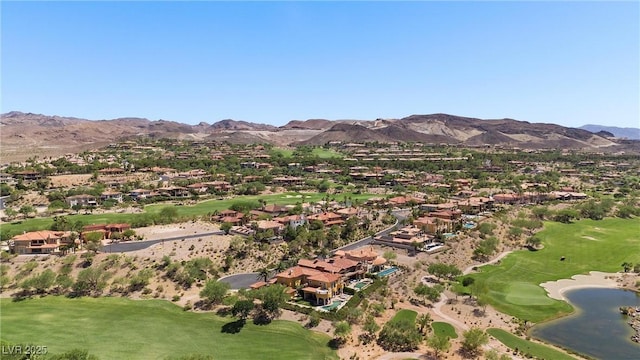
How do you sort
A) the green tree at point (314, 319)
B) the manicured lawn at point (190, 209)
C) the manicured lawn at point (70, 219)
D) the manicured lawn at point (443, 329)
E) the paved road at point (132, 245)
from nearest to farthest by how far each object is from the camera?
the manicured lawn at point (443, 329) → the green tree at point (314, 319) → the paved road at point (132, 245) → the manicured lawn at point (70, 219) → the manicured lawn at point (190, 209)

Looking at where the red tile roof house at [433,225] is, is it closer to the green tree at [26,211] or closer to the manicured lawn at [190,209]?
the manicured lawn at [190,209]

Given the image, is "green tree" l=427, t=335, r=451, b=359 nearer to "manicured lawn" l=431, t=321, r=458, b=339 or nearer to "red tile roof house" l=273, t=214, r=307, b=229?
"manicured lawn" l=431, t=321, r=458, b=339

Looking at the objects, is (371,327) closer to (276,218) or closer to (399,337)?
(399,337)

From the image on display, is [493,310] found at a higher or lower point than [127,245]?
lower

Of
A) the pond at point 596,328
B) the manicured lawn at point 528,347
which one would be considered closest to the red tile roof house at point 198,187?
the manicured lawn at point 528,347

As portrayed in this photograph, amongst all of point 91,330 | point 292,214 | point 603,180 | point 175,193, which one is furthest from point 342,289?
point 603,180

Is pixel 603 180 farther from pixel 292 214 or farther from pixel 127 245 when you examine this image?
pixel 127 245
